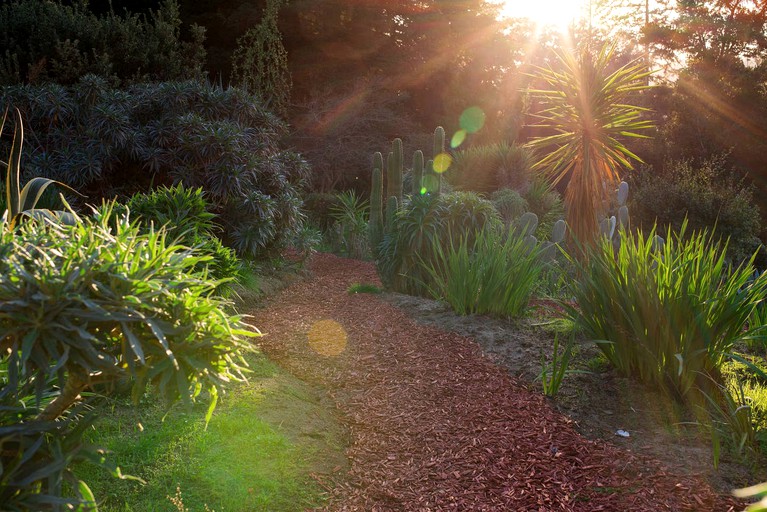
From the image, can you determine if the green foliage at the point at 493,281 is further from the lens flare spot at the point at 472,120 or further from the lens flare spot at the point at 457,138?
the lens flare spot at the point at 472,120

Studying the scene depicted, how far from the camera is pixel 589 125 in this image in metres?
7.37

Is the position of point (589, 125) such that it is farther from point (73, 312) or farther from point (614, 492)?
point (73, 312)

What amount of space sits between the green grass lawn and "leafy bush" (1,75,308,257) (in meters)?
4.57

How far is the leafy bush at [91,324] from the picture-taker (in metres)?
1.45

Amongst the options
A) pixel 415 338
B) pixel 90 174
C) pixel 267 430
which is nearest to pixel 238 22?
pixel 90 174

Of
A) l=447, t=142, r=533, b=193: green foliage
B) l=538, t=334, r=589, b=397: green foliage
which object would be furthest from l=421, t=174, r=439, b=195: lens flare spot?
l=538, t=334, r=589, b=397: green foliage

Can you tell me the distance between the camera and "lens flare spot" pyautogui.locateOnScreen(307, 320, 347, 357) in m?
5.32

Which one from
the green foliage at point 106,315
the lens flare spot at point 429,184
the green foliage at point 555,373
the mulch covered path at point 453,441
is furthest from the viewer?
the lens flare spot at point 429,184

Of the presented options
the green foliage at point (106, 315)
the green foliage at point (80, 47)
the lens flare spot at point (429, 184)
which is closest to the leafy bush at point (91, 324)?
the green foliage at point (106, 315)

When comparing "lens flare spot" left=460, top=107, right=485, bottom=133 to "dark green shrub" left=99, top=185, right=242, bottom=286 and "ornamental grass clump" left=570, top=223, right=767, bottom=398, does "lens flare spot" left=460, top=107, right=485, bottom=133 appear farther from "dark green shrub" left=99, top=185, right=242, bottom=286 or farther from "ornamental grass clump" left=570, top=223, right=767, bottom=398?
"ornamental grass clump" left=570, top=223, right=767, bottom=398

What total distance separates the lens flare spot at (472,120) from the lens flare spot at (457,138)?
9.6 inches

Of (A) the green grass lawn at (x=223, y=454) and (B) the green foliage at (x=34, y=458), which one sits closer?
(B) the green foliage at (x=34, y=458)

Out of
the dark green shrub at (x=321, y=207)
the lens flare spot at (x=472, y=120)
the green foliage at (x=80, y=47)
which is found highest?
the green foliage at (x=80, y=47)

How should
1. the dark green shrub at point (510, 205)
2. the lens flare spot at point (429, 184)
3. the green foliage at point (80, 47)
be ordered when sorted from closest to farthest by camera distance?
the lens flare spot at point (429, 184) → the green foliage at point (80, 47) → the dark green shrub at point (510, 205)
